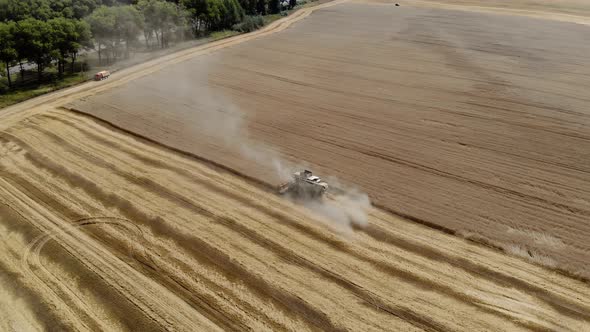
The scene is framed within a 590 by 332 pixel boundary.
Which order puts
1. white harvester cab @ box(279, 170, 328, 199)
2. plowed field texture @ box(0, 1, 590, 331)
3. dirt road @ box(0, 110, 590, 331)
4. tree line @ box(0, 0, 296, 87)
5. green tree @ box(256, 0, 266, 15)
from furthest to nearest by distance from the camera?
green tree @ box(256, 0, 266, 15) < tree line @ box(0, 0, 296, 87) < white harvester cab @ box(279, 170, 328, 199) < plowed field texture @ box(0, 1, 590, 331) < dirt road @ box(0, 110, 590, 331)

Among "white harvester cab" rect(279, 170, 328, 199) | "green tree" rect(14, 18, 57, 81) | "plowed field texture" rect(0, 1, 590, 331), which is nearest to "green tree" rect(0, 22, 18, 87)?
"green tree" rect(14, 18, 57, 81)

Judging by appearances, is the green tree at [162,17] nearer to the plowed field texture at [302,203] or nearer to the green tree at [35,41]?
the plowed field texture at [302,203]

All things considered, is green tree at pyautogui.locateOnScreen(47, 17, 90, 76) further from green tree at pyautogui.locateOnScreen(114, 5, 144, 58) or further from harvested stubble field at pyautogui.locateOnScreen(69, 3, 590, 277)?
harvested stubble field at pyautogui.locateOnScreen(69, 3, 590, 277)

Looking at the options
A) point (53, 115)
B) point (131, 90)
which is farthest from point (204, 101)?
point (53, 115)

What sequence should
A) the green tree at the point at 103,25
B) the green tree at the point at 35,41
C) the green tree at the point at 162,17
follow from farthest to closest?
the green tree at the point at 162,17, the green tree at the point at 103,25, the green tree at the point at 35,41

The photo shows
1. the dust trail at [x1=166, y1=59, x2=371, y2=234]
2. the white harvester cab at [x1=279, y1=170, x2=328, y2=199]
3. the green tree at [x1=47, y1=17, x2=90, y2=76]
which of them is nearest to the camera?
the dust trail at [x1=166, y1=59, x2=371, y2=234]

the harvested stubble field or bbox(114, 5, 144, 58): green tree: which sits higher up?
bbox(114, 5, 144, 58): green tree

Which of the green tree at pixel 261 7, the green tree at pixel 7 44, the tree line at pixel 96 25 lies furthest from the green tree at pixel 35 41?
the green tree at pixel 261 7
